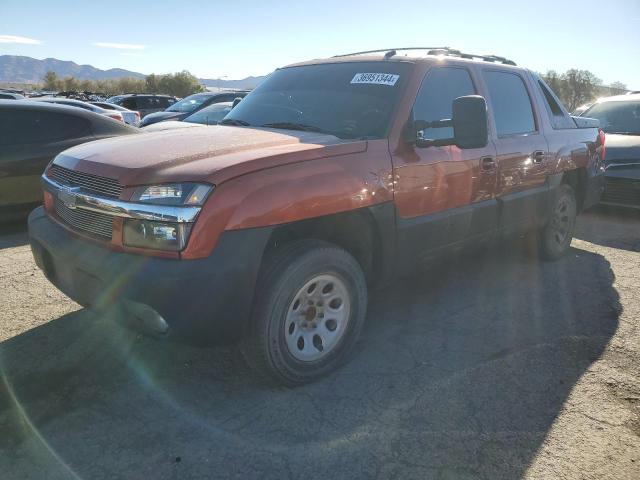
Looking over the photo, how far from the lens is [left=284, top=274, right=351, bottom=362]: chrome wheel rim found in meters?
2.90

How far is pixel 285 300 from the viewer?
107 inches

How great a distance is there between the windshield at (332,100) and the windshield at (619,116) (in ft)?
19.9

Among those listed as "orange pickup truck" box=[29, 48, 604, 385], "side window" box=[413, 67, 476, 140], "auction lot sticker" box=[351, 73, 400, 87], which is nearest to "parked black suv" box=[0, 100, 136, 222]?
"orange pickup truck" box=[29, 48, 604, 385]

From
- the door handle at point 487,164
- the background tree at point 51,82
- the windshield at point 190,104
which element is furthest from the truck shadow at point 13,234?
the background tree at point 51,82

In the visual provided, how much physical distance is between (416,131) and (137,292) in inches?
77.2

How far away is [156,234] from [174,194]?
0.67ft

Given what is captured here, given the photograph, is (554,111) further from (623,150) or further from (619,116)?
(619,116)

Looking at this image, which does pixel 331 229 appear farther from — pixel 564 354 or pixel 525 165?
pixel 525 165

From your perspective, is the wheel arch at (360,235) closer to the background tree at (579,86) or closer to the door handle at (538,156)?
the door handle at (538,156)

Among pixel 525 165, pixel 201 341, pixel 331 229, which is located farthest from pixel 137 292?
pixel 525 165

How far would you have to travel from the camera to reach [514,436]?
2.59 m

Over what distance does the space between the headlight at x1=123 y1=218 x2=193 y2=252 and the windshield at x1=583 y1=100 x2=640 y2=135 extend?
7.80 meters

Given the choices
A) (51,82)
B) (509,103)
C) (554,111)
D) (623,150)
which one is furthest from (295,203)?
(51,82)

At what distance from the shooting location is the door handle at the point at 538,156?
4.50 meters
